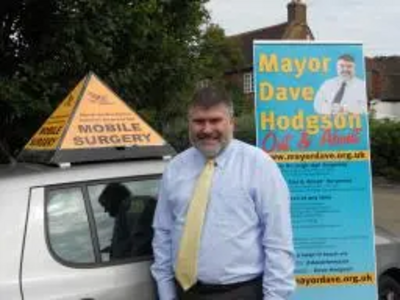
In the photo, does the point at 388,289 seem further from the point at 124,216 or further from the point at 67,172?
the point at 67,172

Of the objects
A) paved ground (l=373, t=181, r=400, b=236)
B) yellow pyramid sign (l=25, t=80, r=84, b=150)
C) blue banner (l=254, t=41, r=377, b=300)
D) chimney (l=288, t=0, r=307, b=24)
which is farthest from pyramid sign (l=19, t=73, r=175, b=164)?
chimney (l=288, t=0, r=307, b=24)

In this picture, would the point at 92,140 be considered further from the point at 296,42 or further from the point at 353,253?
the point at 353,253

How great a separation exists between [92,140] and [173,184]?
73 centimetres

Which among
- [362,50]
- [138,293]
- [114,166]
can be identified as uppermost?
[362,50]

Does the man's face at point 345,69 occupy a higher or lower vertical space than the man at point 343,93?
higher

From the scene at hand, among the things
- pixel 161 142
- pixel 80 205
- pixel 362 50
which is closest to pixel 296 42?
pixel 362 50

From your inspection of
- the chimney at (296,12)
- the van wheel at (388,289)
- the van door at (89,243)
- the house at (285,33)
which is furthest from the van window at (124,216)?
the chimney at (296,12)

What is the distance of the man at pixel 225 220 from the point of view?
11.6ft

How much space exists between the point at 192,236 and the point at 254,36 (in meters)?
56.8

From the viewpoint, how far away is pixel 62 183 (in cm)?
376

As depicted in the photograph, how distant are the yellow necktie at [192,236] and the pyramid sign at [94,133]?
0.77m

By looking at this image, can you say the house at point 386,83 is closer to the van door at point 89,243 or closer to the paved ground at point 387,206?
the paved ground at point 387,206

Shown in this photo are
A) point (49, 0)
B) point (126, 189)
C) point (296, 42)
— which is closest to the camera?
point (126, 189)

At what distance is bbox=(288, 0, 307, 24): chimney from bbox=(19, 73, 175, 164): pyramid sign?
50960 millimetres
